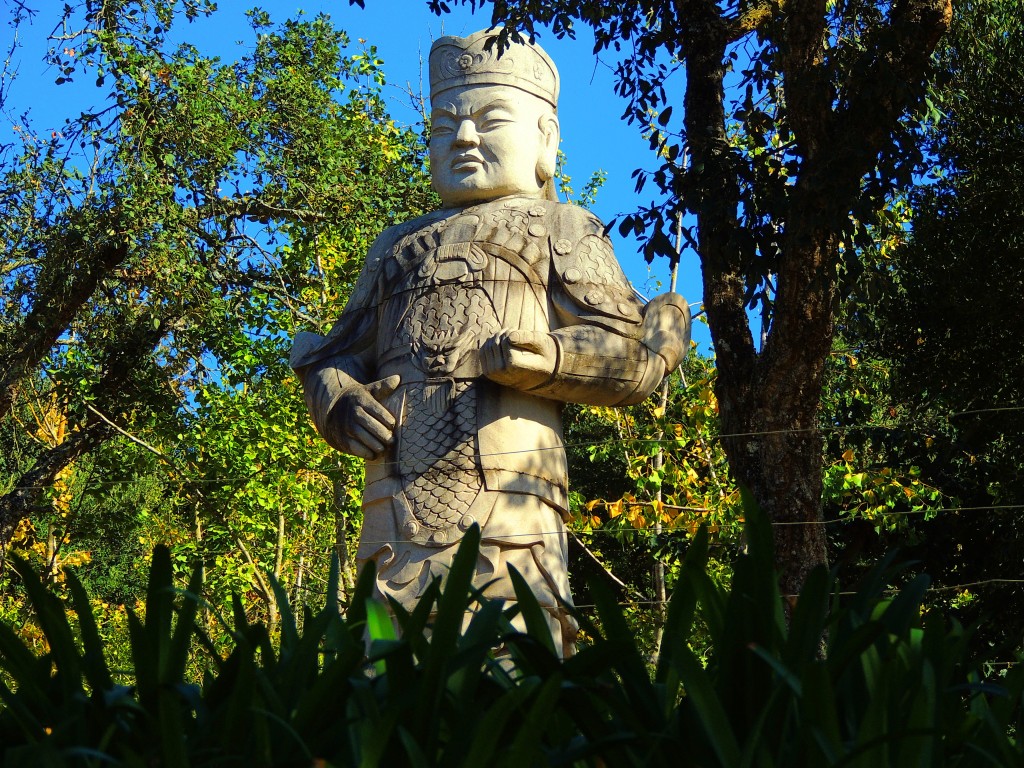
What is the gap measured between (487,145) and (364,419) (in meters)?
1.31

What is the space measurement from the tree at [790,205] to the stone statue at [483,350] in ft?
1.93

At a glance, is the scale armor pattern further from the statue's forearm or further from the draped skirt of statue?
the statue's forearm

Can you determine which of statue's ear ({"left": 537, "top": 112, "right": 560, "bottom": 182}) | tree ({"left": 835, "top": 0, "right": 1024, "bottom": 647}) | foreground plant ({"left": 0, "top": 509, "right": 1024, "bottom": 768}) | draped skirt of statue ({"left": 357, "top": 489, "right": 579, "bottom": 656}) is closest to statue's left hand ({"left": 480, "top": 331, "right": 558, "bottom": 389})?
draped skirt of statue ({"left": 357, "top": 489, "right": 579, "bottom": 656})

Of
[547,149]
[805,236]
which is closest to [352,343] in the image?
[547,149]

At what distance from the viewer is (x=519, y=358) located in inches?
195

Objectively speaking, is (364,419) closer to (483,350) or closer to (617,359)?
(483,350)

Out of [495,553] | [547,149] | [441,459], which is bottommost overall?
[495,553]

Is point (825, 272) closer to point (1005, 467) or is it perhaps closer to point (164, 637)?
point (164, 637)

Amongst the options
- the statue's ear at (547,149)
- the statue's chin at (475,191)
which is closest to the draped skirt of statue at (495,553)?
the statue's chin at (475,191)

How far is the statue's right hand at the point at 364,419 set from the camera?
16.9 feet

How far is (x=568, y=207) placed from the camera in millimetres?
5562

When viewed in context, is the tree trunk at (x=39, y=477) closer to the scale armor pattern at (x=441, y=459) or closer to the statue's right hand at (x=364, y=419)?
the statue's right hand at (x=364, y=419)

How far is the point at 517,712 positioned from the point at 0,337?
11380mm

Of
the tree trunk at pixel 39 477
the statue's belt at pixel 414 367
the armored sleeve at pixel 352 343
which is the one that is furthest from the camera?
the tree trunk at pixel 39 477
